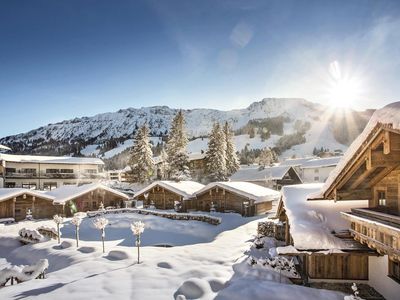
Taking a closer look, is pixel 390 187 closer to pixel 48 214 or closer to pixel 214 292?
pixel 214 292

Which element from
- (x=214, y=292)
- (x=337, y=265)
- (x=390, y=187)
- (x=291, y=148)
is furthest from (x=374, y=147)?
(x=291, y=148)

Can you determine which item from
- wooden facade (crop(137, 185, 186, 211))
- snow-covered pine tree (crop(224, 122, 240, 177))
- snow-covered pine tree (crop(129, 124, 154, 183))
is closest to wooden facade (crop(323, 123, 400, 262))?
wooden facade (crop(137, 185, 186, 211))

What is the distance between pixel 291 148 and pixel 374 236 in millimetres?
145035

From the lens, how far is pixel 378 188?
32.0ft

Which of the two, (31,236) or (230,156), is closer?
(31,236)

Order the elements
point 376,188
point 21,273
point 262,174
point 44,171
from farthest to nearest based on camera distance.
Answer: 1. point 44,171
2. point 262,174
3. point 21,273
4. point 376,188

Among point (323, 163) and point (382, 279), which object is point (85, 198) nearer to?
point (382, 279)

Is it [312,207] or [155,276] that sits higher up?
[312,207]

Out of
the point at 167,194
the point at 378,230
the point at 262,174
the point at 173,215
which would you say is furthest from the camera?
the point at 262,174

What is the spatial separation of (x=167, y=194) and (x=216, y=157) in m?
15.9

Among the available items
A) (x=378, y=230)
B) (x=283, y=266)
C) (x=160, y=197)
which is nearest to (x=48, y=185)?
(x=160, y=197)

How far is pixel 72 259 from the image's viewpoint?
19.1 m

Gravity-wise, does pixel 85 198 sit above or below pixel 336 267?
below

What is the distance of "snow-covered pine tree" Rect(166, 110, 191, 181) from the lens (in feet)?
167
